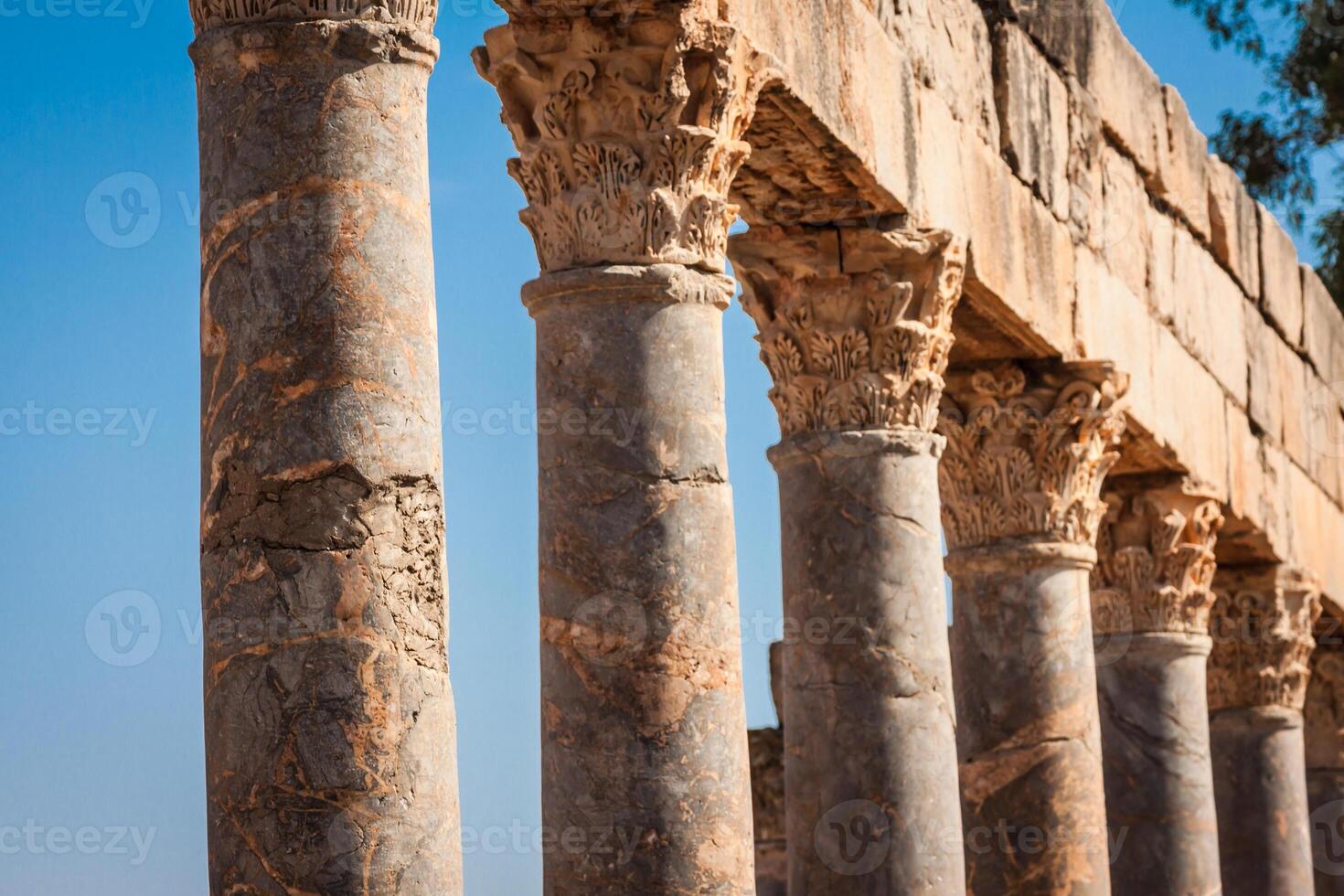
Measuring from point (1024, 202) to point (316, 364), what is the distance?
864cm

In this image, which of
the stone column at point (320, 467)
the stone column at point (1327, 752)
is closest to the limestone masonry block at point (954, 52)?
the stone column at point (320, 467)

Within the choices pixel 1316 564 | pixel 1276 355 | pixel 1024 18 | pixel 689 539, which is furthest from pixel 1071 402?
pixel 1316 564

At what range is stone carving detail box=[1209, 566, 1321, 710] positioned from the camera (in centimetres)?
2186

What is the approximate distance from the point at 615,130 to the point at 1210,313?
36.2 feet

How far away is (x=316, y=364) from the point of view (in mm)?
6957

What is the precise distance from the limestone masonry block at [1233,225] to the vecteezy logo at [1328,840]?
24.4 ft

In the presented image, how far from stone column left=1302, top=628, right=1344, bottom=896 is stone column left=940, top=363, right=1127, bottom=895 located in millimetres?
11326

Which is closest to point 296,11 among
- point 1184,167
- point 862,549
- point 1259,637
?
point 862,549

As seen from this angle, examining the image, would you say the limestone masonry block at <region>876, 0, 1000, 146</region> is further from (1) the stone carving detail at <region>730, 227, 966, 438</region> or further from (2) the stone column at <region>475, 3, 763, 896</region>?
(2) the stone column at <region>475, 3, 763, 896</region>

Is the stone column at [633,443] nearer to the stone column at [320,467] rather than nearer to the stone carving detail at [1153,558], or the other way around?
the stone column at [320,467]

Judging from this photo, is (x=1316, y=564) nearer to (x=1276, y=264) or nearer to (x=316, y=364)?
(x=1276, y=264)

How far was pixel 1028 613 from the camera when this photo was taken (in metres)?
14.9

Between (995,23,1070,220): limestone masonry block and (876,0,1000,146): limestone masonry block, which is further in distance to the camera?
(995,23,1070,220): limestone masonry block

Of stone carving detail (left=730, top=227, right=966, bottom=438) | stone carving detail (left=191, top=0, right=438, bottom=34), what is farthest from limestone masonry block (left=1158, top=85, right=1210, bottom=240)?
stone carving detail (left=191, top=0, right=438, bottom=34)
